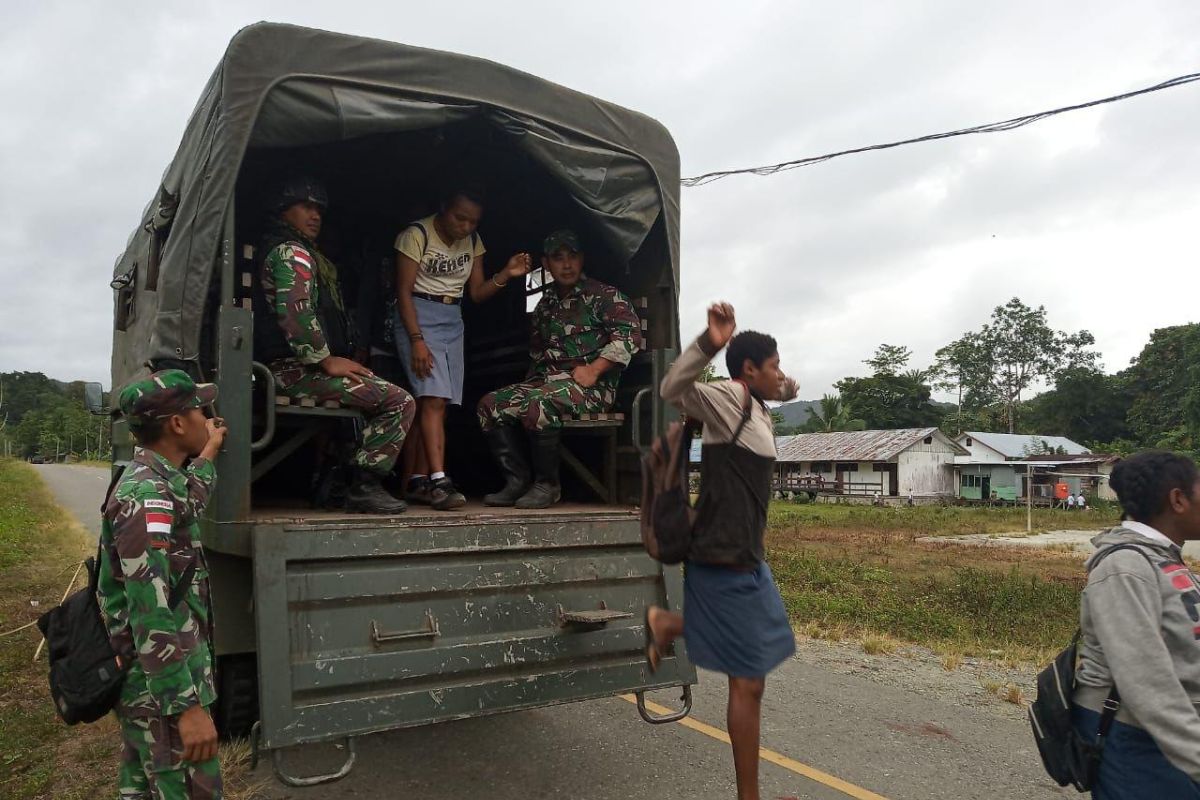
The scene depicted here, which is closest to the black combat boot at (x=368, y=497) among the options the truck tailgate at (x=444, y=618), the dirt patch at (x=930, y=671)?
the truck tailgate at (x=444, y=618)

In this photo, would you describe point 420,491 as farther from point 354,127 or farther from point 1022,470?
point 1022,470

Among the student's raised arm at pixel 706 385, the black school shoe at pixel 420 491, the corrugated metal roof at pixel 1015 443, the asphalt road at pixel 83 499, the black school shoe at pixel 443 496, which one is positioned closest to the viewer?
the student's raised arm at pixel 706 385

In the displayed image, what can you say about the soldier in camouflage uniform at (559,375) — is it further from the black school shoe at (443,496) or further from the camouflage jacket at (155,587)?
the camouflage jacket at (155,587)

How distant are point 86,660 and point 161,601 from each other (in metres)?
0.33

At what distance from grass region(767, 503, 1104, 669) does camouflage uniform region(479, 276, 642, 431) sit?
3.87 metres

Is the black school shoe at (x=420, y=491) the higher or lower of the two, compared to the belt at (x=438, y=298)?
lower

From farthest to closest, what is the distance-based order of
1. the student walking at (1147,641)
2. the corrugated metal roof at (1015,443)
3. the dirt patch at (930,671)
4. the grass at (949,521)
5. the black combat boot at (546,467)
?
the corrugated metal roof at (1015,443)
the grass at (949,521)
the dirt patch at (930,671)
the black combat boot at (546,467)
the student walking at (1147,641)

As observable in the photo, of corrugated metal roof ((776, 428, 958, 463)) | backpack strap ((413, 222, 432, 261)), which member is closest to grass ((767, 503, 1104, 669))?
backpack strap ((413, 222, 432, 261))

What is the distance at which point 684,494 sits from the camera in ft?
10.3

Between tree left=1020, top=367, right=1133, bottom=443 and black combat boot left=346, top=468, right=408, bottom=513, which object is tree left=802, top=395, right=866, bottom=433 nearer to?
tree left=1020, top=367, right=1133, bottom=443

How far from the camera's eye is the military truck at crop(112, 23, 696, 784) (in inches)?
120

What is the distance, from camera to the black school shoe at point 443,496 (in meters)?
3.99

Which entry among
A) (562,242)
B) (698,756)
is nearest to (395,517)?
(562,242)

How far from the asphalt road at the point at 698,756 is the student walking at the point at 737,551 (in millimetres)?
938
